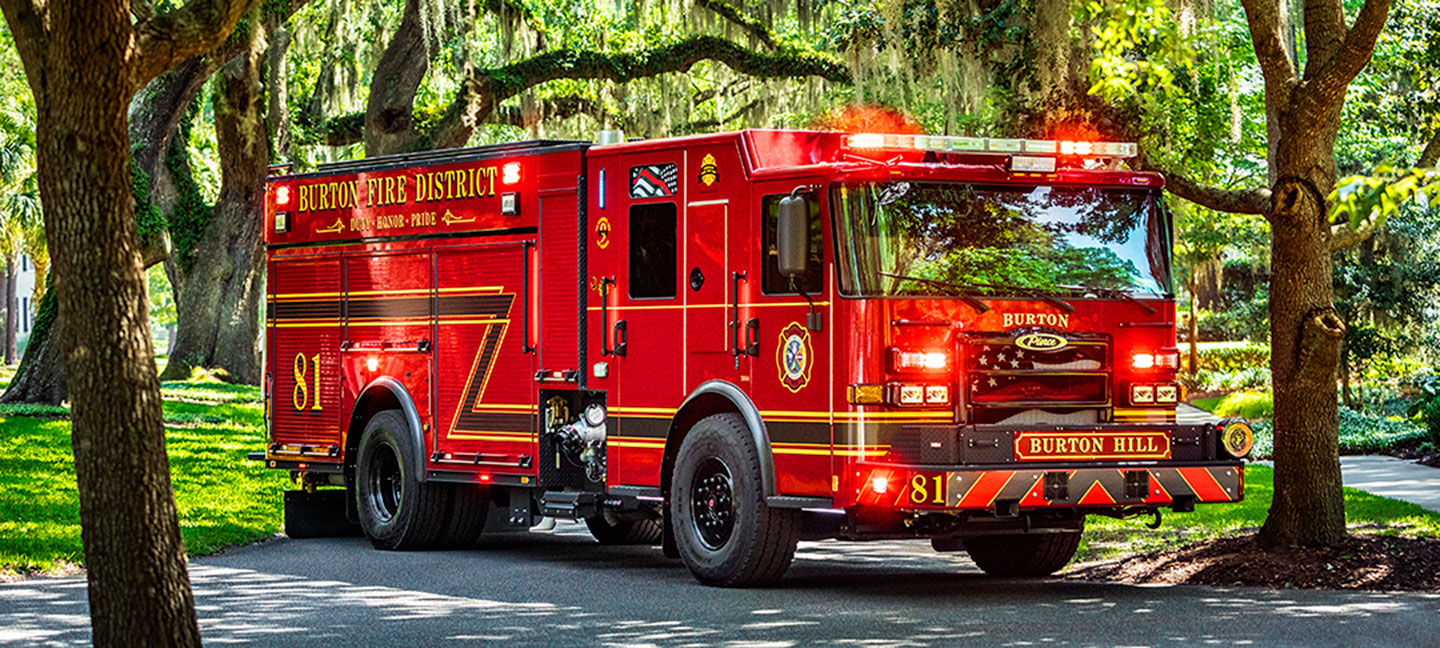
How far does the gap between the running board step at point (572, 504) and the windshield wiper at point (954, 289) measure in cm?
316

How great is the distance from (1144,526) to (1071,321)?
4286 mm

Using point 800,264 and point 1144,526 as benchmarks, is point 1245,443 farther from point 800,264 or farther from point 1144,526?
point 1144,526

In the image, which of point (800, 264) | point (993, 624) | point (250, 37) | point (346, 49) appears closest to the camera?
point (993, 624)

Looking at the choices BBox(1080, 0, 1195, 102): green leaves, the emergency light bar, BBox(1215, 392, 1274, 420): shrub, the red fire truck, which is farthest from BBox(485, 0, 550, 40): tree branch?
the emergency light bar

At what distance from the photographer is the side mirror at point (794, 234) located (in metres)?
11.2

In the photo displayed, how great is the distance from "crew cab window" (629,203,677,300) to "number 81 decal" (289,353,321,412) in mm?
4018

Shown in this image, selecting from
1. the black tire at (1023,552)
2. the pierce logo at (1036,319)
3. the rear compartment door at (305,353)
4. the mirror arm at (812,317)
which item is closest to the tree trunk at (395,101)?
the rear compartment door at (305,353)

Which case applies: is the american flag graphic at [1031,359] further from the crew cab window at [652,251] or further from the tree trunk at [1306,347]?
the crew cab window at [652,251]

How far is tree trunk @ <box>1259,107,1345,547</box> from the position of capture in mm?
12297

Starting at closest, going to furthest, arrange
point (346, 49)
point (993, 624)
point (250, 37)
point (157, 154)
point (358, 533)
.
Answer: point (993, 624)
point (358, 533)
point (250, 37)
point (157, 154)
point (346, 49)

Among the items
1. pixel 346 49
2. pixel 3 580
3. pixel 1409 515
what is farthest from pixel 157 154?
pixel 1409 515

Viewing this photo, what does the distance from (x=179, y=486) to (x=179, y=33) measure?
11267 mm

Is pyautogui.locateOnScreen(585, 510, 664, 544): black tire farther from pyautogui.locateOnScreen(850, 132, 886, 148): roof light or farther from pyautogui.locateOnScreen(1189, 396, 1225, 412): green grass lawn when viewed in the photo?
pyautogui.locateOnScreen(1189, 396, 1225, 412): green grass lawn

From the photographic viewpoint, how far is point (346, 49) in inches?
1267
